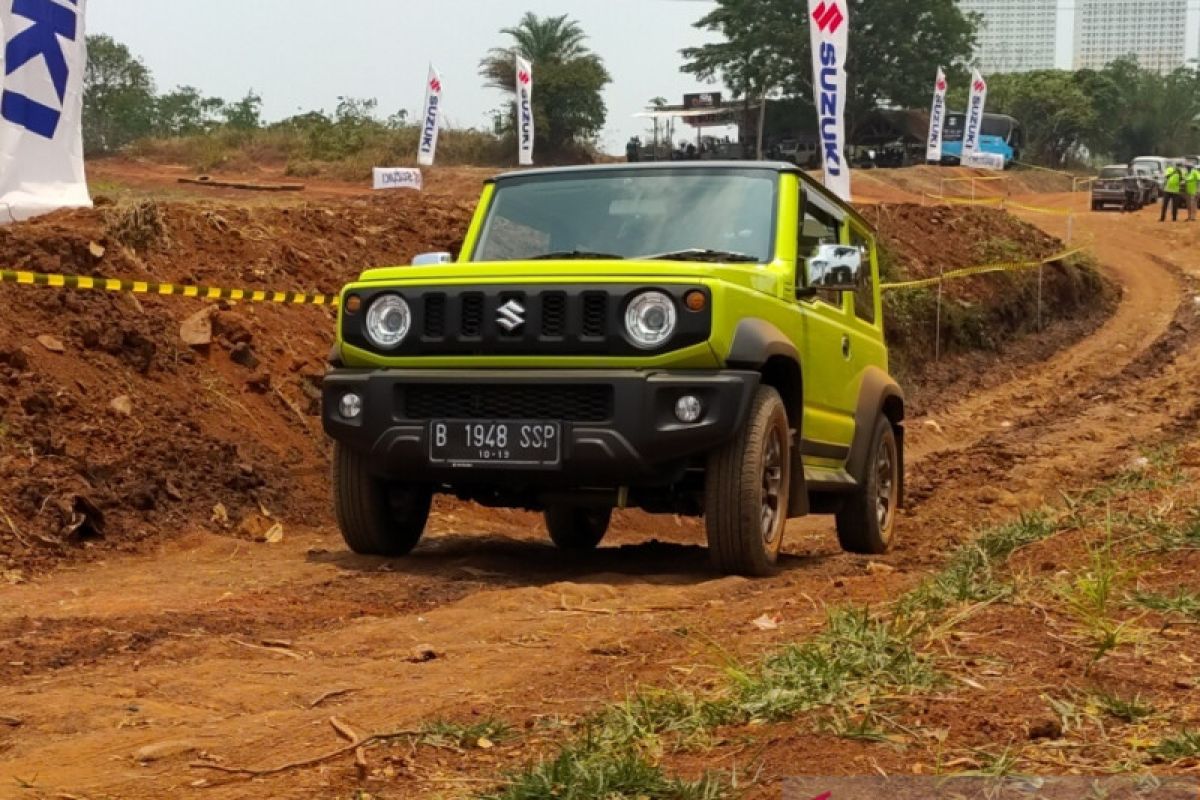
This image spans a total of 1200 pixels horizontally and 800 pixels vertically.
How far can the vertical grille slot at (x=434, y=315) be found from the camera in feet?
21.5

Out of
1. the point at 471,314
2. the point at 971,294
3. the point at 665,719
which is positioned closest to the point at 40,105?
the point at 471,314

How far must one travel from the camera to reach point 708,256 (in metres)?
6.95

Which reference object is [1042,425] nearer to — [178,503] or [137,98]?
[178,503]

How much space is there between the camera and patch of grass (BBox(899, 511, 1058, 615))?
15.4 ft

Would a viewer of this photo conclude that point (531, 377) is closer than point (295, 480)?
Yes

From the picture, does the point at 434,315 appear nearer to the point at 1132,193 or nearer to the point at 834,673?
the point at 834,673

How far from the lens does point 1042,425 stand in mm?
16516

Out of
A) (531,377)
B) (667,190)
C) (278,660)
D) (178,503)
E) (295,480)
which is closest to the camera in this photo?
(278,660)

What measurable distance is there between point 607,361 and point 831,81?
12530mm

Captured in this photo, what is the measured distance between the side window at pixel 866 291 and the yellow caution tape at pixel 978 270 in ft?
34.7

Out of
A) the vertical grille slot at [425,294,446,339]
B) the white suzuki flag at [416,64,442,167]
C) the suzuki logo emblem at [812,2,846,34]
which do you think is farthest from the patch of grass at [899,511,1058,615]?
the white suzuki flag at [416,64,442,167]

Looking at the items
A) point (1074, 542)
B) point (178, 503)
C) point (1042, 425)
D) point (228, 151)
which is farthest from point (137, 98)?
point (1074, 542)

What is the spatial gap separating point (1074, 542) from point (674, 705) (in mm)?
2730

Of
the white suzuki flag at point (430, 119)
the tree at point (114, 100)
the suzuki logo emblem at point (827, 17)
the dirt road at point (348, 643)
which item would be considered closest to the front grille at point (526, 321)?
the dirt road at point (348, 643)
